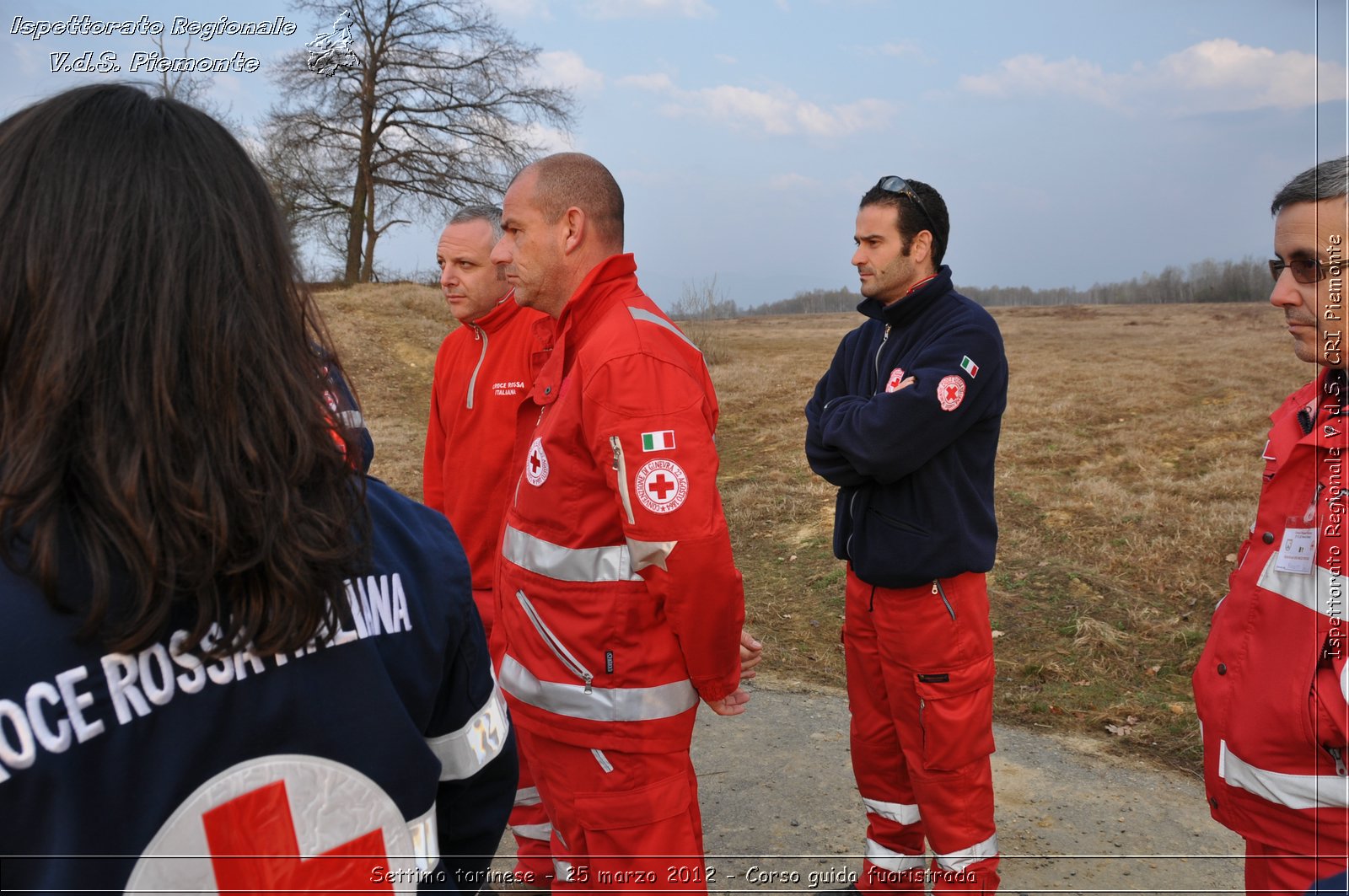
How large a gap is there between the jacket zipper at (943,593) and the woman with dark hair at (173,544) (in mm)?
2187

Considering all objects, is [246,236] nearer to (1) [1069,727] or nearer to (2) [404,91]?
(1) [1069,727]

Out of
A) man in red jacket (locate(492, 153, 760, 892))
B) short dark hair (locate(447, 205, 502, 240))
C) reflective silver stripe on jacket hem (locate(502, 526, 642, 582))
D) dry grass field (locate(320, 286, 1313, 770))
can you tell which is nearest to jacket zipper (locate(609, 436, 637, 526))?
man in red jacket (locate(492, 153, 760, 892))

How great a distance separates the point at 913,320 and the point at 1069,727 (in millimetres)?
2498

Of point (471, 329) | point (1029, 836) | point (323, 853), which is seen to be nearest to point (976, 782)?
point (1029, 836)

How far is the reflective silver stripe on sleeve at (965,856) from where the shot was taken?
3.04 meters

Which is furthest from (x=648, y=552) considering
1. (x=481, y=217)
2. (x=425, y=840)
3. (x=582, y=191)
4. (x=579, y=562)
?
(x=481, y=217)

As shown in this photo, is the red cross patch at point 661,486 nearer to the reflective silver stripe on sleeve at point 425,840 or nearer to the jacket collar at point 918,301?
the reflective silver stripe on sleeve at point 425,840

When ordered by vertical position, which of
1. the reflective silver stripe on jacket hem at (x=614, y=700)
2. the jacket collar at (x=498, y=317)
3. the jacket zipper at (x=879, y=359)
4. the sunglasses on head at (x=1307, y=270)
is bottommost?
the reflective silver stripe on jacket hem at (x=614, y=700)

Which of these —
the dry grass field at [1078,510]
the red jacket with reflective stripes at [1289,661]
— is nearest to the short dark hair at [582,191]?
the red jacket with reflective stripes at [1289,661]

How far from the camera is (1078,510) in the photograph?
8.11 metres

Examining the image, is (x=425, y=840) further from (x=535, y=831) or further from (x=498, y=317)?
(x=498, y=317)

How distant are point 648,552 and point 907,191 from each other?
72.8 inches

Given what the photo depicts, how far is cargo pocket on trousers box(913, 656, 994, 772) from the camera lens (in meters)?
3.05

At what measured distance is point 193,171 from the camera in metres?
1.16
